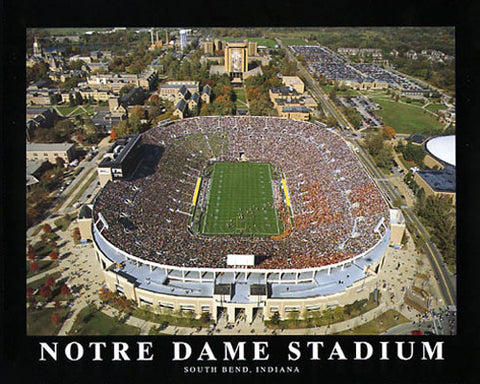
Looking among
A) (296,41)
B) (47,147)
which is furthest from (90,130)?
(296,41)

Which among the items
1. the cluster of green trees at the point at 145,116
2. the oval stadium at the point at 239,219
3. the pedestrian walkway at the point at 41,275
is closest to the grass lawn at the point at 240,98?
the cluster of green trees at the point at 145,116

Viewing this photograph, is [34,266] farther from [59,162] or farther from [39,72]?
[39,72]

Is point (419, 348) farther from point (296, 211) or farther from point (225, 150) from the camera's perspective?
point (225, 150)

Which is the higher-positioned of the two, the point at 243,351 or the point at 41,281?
the point at 243,351

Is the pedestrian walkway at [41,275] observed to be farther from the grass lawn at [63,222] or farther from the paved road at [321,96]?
the paved road at [321,96]
